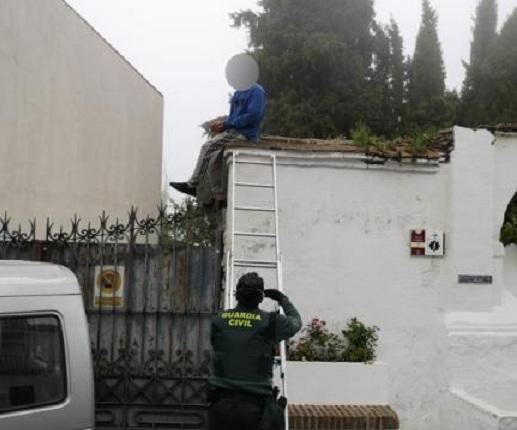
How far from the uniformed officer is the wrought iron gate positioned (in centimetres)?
188

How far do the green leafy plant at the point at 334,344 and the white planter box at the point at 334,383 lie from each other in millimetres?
124

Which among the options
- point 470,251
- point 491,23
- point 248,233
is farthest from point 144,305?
point 491,23

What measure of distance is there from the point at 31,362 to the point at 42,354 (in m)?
0.07

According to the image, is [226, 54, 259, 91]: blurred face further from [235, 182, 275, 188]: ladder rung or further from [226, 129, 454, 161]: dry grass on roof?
[235, 182, 275, 188]: ladder rung

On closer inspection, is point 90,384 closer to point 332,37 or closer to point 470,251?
point 470,251

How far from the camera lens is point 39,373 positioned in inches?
136

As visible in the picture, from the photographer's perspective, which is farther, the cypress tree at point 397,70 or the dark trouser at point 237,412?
the cypress tree at point 397,70

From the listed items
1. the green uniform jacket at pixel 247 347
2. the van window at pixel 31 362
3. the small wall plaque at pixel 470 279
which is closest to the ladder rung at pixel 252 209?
the small wall plaque at pixel 470 279

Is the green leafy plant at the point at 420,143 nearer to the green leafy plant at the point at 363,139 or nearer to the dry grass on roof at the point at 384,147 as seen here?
the dry grass on roof at the point at 384,147

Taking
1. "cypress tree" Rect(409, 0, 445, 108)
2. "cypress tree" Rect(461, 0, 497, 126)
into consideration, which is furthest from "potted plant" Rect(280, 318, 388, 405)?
"cypress tree" Rect(409, 0, 445, 108)

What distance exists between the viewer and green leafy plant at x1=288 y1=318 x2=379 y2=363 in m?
6.14

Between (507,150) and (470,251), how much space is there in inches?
47.1

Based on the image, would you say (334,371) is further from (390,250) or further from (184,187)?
(184,187)

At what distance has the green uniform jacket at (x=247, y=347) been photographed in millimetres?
3885
